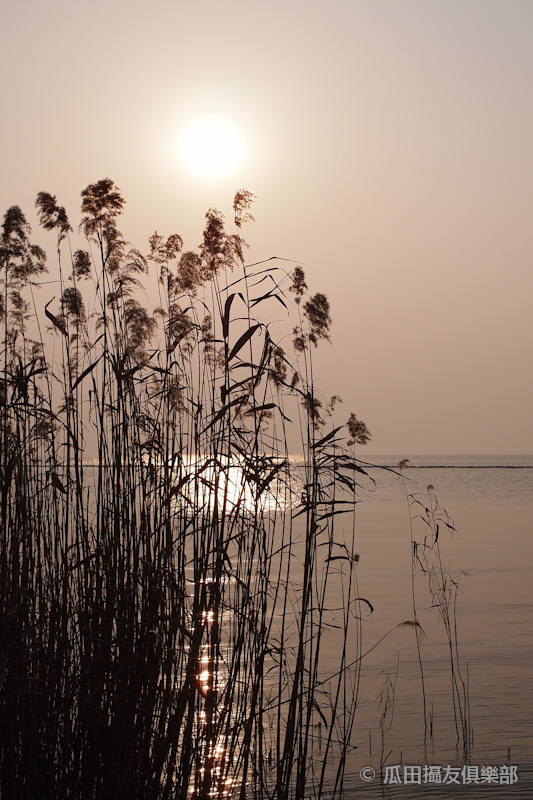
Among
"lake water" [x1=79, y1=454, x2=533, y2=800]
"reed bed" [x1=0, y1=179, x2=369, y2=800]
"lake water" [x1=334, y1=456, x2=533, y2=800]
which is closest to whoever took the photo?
"reed bed" [x1=0, y1=179, x2=369, y2=800]

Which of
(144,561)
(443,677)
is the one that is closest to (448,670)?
(443,677)

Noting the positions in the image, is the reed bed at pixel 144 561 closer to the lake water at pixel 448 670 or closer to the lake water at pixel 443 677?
the lake water at pixel 443 677

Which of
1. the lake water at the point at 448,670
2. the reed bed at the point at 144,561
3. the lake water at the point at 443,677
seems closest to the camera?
the reed bed at the point at 144,561

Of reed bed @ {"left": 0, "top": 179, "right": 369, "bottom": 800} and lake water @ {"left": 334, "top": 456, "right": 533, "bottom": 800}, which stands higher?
reed bed @ {"left": 0, "top": 179, "right": 369, "bottom": 800}

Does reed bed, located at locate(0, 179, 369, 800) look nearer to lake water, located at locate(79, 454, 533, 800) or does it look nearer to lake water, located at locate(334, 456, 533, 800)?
lake water, located at locate(79, 454, 533, 800)

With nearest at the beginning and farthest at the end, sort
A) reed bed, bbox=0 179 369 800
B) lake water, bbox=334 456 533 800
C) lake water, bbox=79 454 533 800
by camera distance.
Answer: reed bed, bbox=0 179 369 800 → lake water, bbox=79 454 533 800 → lake water, bbox=334 456 533 800

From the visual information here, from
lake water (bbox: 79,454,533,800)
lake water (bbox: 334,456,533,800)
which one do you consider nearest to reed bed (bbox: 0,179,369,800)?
lake water (bbox: 79,454,533,800)

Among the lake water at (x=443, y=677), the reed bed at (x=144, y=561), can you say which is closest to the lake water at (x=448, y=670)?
the lake water at (x=443, y=677)

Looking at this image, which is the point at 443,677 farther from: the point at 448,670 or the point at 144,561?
the point at 144,561

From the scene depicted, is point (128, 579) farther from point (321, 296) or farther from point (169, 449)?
point (321, 296)

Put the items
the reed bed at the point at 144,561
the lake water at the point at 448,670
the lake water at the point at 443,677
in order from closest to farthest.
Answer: the reed bed at the point at 144,561 < the lake water at the point at 443,677 < the lake water at the point at 448,670

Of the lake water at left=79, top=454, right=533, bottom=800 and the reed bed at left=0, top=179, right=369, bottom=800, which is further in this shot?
the lake water at left=79, top=454, right=533, bottom=800

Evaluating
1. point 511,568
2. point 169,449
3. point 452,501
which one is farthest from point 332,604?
point 452,501

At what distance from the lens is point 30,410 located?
3361mm
